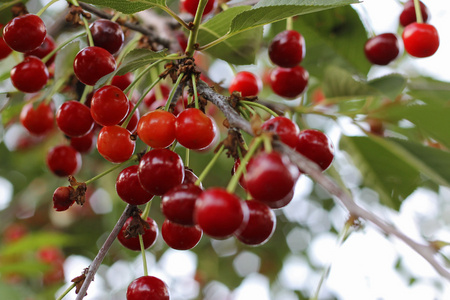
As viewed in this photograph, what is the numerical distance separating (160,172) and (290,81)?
798 millimetres

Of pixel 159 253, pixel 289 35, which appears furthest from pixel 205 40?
pixel 159 253

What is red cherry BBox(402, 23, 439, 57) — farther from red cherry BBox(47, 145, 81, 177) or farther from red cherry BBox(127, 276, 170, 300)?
red cherry BBox(47, 145, 81, 177)

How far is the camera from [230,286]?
385cm

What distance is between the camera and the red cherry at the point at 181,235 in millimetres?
1004

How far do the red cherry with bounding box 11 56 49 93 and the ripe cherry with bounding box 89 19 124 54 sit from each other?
0.21 m

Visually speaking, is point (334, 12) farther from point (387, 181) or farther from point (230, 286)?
point (230, 286)

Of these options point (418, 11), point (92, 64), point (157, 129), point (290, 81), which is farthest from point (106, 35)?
point (418, 11)

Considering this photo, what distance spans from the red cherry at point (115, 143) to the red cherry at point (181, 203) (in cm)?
31

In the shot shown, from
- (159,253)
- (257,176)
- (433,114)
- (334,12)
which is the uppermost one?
(257,176)

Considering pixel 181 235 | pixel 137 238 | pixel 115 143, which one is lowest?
pixel 137 238

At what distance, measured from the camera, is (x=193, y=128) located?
37.2 inches

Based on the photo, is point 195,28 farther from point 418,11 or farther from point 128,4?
point 418,11

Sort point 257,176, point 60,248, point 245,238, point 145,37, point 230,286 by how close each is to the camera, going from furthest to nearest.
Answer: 1. point 230,286
2. point 60,248
3. point 145,37
4. point 245,238
5. point 257,176

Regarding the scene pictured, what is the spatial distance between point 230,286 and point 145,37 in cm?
274
